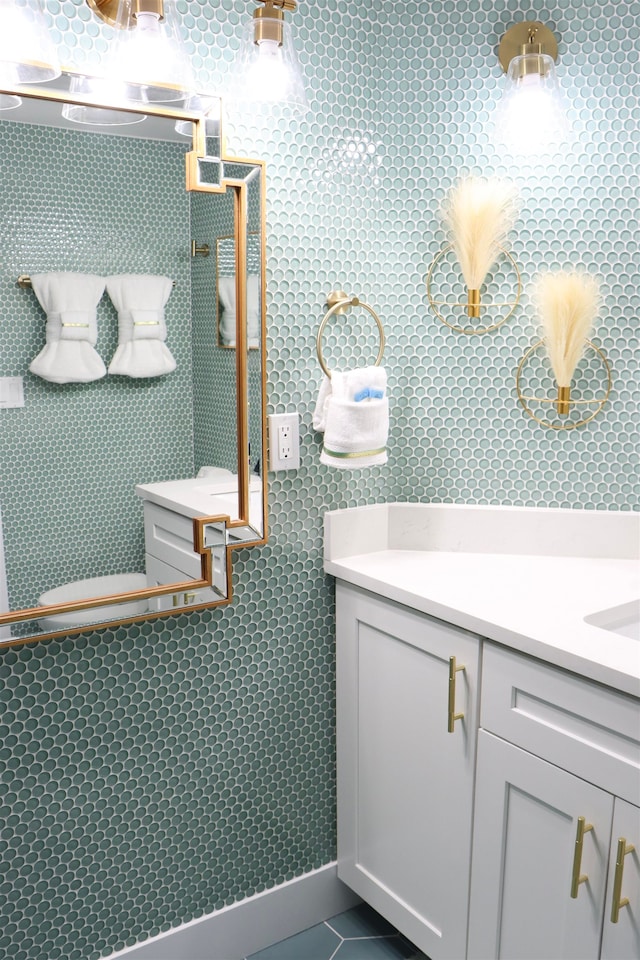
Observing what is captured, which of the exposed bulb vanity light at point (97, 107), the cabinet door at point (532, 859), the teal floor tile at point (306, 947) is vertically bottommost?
the teal floor tile at point (306, 947)

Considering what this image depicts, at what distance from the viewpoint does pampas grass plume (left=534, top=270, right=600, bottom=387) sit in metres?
1.83

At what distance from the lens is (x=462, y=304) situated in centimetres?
195

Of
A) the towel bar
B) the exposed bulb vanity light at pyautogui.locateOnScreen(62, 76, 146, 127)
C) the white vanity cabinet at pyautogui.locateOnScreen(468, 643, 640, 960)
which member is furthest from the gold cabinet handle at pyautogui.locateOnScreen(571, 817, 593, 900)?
the exposed bulb vanity light at pyautogui.locateOnScreen(62, 76, 146, 127)

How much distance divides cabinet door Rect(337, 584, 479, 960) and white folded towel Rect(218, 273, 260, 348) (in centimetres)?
64

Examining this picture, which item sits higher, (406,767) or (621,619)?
(621,619)

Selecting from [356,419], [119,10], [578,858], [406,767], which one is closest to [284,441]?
[356,419]

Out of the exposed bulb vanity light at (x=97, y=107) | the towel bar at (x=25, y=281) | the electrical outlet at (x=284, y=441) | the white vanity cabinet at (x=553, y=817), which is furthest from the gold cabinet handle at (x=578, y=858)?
the exposed bulb vanity light at (x=97, y=107)

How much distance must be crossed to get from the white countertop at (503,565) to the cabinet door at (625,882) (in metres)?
0.25

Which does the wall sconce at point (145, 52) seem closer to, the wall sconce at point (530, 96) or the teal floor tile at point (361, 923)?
the wall sconce at point (530, 96)

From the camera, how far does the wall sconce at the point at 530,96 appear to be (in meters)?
1.79

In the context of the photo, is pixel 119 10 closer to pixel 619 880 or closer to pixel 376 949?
pixel 619 880

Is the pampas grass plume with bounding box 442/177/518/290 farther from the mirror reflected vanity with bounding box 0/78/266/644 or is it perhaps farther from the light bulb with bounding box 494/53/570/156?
the mirror reflected vanity with bounding box 0/78/266/644

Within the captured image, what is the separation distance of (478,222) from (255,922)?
1.74 meters

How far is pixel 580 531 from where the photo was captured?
1.97 metres
